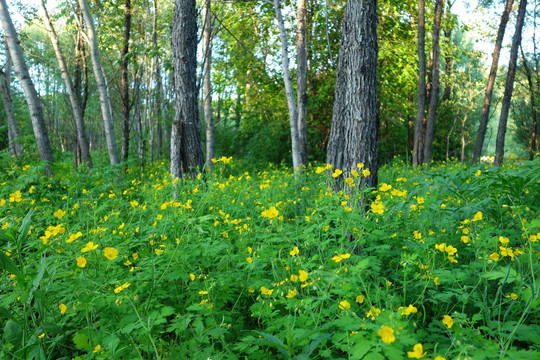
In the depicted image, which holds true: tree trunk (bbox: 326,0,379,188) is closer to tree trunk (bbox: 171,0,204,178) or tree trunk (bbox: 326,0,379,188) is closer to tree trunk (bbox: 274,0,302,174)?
tree trunk (bbox: 171,0,204,178)

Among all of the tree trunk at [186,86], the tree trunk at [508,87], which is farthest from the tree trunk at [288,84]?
the tree trunk at [508,87]

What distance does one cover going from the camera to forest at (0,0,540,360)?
1693mm

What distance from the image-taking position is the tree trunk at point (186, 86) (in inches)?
220

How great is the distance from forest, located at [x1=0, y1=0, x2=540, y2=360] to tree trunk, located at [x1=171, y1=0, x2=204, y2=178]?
0.09ft

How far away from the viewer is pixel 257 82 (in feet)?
41.0

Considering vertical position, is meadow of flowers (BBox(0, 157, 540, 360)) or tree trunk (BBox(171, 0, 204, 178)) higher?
tree trunk (BBox(171, 0, 204, 178))

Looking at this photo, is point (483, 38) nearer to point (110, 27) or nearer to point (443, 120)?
point (443, 120)

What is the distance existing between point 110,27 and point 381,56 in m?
8.38

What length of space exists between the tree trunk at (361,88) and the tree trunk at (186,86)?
290 cm

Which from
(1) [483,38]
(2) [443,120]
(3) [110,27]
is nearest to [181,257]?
(3) [110,27]

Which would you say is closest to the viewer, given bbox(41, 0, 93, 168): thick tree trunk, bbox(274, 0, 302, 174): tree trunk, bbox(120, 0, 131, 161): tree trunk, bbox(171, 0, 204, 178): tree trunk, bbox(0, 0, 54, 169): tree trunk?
bbox(171, 0, 204, 178): tree trunk

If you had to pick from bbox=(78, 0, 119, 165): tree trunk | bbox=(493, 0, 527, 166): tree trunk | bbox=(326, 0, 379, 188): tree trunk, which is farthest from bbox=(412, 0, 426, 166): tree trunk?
bbox=(78, 0, 119, 165): tree trunk

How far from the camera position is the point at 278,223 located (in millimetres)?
3158

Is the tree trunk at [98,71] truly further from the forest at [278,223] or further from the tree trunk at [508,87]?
the tree trunk at [508,87]
